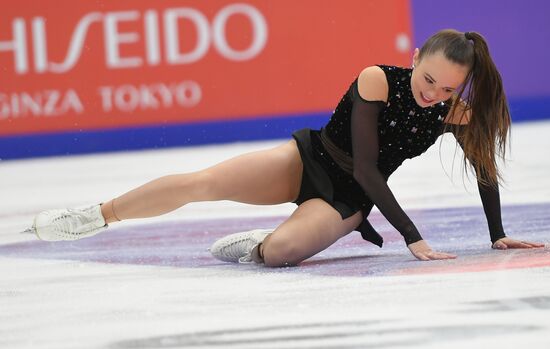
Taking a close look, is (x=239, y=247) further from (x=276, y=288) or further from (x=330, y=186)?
(x=276, y=288)

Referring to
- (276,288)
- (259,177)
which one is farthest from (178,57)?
(276,288)

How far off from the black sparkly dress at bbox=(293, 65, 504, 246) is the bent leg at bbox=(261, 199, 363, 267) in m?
0.04

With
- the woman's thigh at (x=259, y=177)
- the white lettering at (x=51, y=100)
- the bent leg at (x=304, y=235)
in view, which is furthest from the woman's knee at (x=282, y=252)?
the white lettering at (x=51, y=100)

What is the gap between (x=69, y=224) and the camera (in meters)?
2.85

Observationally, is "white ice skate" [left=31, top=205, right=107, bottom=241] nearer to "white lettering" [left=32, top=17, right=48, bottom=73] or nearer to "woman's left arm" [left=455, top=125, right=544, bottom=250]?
"woman's left arm" [left=455, top=125, right=544, bottom=250]

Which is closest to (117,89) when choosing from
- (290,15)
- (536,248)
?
(290,15)

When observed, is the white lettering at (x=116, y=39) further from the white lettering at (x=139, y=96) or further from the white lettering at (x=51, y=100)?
the white lettering at (x=51, y=100)

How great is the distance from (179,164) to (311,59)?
1777 millimetres

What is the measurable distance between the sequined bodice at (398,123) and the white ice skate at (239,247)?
34 centimetres

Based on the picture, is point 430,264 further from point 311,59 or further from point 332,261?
point 311,59

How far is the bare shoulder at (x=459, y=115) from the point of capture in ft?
9.11

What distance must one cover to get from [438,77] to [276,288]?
66cm

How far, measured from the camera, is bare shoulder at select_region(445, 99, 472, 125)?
278 cm

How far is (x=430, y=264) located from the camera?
2594mm
